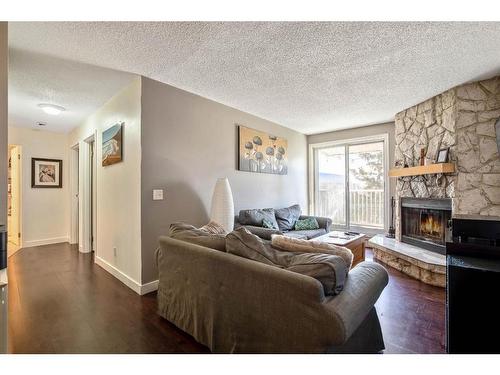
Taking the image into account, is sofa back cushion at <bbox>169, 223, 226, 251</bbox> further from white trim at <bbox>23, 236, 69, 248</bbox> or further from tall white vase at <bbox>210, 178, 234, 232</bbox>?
white trim at <bbox>23, 236, 69, 248</bbox>

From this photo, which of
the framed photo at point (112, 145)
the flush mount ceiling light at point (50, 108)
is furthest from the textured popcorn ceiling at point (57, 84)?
the framed photo at point (112, 145)

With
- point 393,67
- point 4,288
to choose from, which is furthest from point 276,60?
point 4,288

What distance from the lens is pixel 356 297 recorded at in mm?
1230

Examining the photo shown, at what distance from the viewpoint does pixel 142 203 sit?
255cm

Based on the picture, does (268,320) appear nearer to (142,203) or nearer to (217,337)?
(217,337)

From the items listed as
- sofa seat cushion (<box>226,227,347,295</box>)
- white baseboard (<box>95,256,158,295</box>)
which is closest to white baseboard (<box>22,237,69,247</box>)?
white baseboard (<box>95,256,158,295</box>)

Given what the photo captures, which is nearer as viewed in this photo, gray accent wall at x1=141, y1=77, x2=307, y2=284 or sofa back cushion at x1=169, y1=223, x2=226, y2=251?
sofa back cushion at x1=169, y1=223, x2=226, y2=251

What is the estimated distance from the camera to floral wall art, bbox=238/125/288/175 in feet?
12.5

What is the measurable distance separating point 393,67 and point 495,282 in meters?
2.11

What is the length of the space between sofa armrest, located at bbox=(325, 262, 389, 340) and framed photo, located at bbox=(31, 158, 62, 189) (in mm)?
5738

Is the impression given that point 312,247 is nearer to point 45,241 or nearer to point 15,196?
point 45,241

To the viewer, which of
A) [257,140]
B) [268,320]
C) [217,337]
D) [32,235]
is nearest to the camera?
[268,320]

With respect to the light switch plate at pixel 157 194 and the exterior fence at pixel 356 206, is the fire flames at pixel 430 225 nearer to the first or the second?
the exterior fence at pixel 356 206

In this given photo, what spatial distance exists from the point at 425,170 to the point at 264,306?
121 inches
